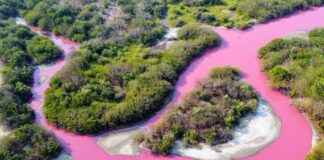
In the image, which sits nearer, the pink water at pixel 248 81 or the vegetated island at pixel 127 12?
the pink water at pixel 248 81

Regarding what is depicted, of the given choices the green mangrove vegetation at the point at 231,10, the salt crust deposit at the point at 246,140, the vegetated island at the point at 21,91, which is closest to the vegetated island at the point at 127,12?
the green mangrove vegetation at the point at 231,10

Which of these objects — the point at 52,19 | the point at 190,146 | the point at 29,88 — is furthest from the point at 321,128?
the point at 52,19

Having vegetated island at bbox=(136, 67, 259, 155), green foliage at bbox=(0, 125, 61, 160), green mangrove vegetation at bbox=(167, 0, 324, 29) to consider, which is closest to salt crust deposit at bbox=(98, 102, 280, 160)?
vegetated island at bbox=(136, 67, 259, 155)

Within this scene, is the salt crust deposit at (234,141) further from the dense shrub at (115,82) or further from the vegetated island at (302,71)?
the vegetated island at (302,71)

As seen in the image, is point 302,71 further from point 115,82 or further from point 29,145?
point 29,145

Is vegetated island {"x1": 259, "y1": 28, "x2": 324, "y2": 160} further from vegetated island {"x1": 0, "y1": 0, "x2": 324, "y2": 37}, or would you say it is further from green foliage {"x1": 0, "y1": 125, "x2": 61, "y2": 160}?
green foliage {"x1": 0, "y1": 125, "x2": 61, "y2": 160}

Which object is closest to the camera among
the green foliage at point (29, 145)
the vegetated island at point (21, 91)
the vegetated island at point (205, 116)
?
the green foliage at point (29, 145)

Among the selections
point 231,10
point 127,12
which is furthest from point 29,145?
point 231,10
